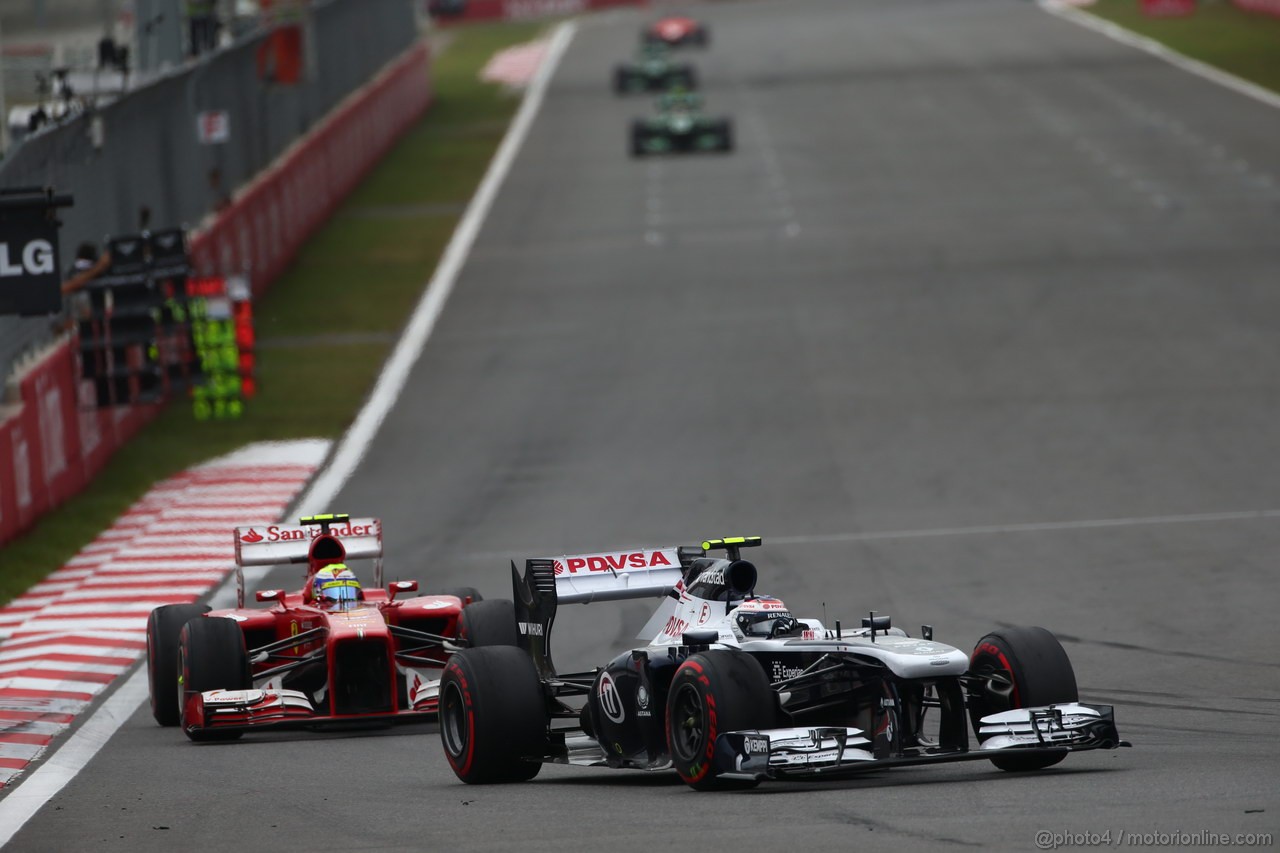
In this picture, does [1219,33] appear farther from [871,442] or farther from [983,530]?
[983,530]

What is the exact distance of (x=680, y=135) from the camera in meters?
53.7

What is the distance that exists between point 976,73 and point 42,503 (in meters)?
48.8

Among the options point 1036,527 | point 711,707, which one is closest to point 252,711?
point 711,707

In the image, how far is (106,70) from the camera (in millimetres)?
38344

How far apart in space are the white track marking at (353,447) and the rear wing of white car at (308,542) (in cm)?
143

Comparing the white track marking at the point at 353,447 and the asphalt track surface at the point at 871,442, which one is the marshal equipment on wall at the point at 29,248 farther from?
the asphalt track surface at the point at 871,442

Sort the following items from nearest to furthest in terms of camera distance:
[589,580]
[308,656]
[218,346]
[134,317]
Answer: [589,580] → [308,656] → [134,317] → [218,346]

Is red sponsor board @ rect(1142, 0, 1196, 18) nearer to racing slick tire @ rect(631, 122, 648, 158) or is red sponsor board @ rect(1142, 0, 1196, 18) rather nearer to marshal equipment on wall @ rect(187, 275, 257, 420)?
racing slick tire @ rect(631, 122, 648, 158)

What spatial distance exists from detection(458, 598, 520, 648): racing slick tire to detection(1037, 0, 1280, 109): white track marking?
1834 inches

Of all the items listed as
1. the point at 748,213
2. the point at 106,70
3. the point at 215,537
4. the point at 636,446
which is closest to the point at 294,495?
the point at 215,537

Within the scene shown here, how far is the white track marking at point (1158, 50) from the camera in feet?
195

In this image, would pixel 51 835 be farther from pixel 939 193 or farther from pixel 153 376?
pixel 939 193

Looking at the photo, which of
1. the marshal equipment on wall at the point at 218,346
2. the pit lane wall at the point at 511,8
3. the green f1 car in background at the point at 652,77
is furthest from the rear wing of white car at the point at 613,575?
the pit lane wall at the point at 511,8

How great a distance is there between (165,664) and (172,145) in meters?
18.8
